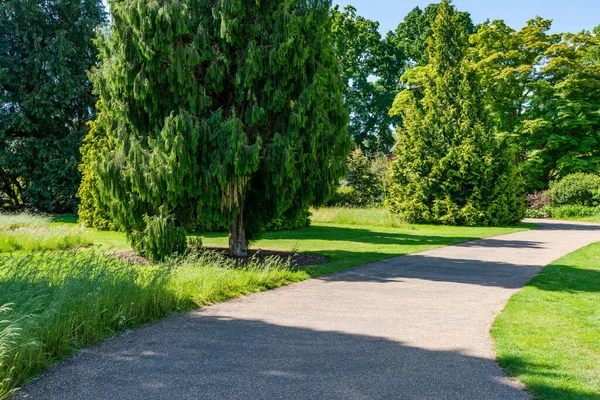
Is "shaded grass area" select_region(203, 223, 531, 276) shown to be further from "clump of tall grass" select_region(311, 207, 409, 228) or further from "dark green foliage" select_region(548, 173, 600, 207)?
"dark green foliage" select_region(548, 173, 600, 207)

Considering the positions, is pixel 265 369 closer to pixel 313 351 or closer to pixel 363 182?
pixel 313 351

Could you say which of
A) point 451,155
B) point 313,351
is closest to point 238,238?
point 313,351

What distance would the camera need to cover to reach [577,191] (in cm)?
2816

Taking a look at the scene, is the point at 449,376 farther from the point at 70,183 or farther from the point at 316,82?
the point at 70,183

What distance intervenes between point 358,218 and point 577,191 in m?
14.7

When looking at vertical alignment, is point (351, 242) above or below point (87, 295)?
below

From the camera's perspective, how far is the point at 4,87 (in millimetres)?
25500

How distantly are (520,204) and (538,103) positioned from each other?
35.3ft

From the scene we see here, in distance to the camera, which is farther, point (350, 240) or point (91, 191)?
point (91, 191)

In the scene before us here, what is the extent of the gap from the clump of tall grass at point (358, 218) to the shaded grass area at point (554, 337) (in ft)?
41.1

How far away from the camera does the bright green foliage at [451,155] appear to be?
22250 mm

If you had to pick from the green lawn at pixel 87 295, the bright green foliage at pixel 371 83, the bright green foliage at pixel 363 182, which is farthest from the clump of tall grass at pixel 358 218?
the bright green foliage at pixel 371 83

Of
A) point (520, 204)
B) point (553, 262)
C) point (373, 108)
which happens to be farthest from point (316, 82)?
point (373, 108)

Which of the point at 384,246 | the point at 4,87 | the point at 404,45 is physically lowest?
the point at 384,246
